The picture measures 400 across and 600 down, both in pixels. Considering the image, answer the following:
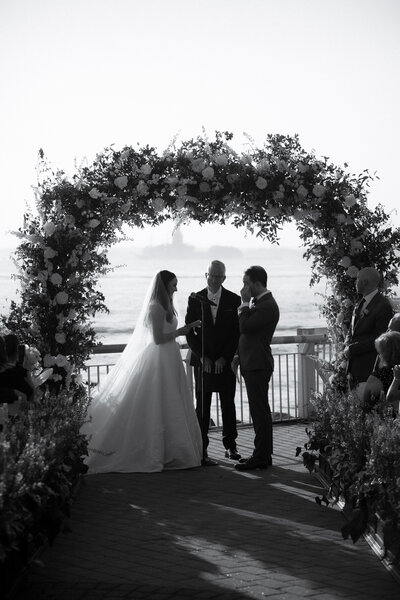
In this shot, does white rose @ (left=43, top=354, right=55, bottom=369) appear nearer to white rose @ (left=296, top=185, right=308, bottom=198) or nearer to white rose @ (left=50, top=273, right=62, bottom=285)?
white rose @ (left=50, top=273, right=62, bottom=285)

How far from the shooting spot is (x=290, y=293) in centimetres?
8556

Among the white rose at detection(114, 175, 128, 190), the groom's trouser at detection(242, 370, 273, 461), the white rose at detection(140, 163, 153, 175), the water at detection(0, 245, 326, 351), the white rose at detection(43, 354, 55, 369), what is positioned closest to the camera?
the groom's trouser at detection(242, 370, 273, 461)

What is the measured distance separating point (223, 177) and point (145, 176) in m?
0.90

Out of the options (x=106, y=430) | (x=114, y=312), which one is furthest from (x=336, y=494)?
(x=114, y=312)

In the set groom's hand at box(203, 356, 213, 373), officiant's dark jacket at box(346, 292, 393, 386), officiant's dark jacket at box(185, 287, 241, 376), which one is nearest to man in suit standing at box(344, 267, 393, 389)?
officiant's dark jacket at box(346, 292, 393, 386)

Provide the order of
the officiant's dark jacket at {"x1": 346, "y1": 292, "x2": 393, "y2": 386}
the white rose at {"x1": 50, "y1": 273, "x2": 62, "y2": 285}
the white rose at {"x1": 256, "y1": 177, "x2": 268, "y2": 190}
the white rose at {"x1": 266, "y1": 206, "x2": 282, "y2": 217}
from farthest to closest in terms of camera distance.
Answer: the white rose at {"x1": 266, "y1": 206, "x2": 282, "y2": 217}
the white rose at {"x1": 256, "y1": 177, "x2": 268, "y2": 190}
the white rose at {"x1": 50, "y1": 273, "x2": 62, "y2": 285}
the officiant's dark jacket at {"x1": 346, "y1": 292, "x2": 393, "y2": 386}

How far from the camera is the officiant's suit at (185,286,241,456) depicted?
32.6 ft

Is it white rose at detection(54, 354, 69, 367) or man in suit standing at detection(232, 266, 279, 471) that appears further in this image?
white rose at detection(54, 354, 69, 367)

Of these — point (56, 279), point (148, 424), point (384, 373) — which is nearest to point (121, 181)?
point (56, 279)

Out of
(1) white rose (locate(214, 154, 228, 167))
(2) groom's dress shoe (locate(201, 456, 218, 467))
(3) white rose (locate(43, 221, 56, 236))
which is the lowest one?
(2) groom's dress shoe (locate(201, 456, 218, 467))

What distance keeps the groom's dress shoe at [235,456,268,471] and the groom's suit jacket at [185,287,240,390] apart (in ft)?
3.56

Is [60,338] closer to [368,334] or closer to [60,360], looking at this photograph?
[60,360]

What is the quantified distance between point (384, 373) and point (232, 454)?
3.01 metres

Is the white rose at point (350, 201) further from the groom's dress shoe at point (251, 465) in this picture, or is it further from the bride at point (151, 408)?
the groom's dress shoe at point (251, 465)
